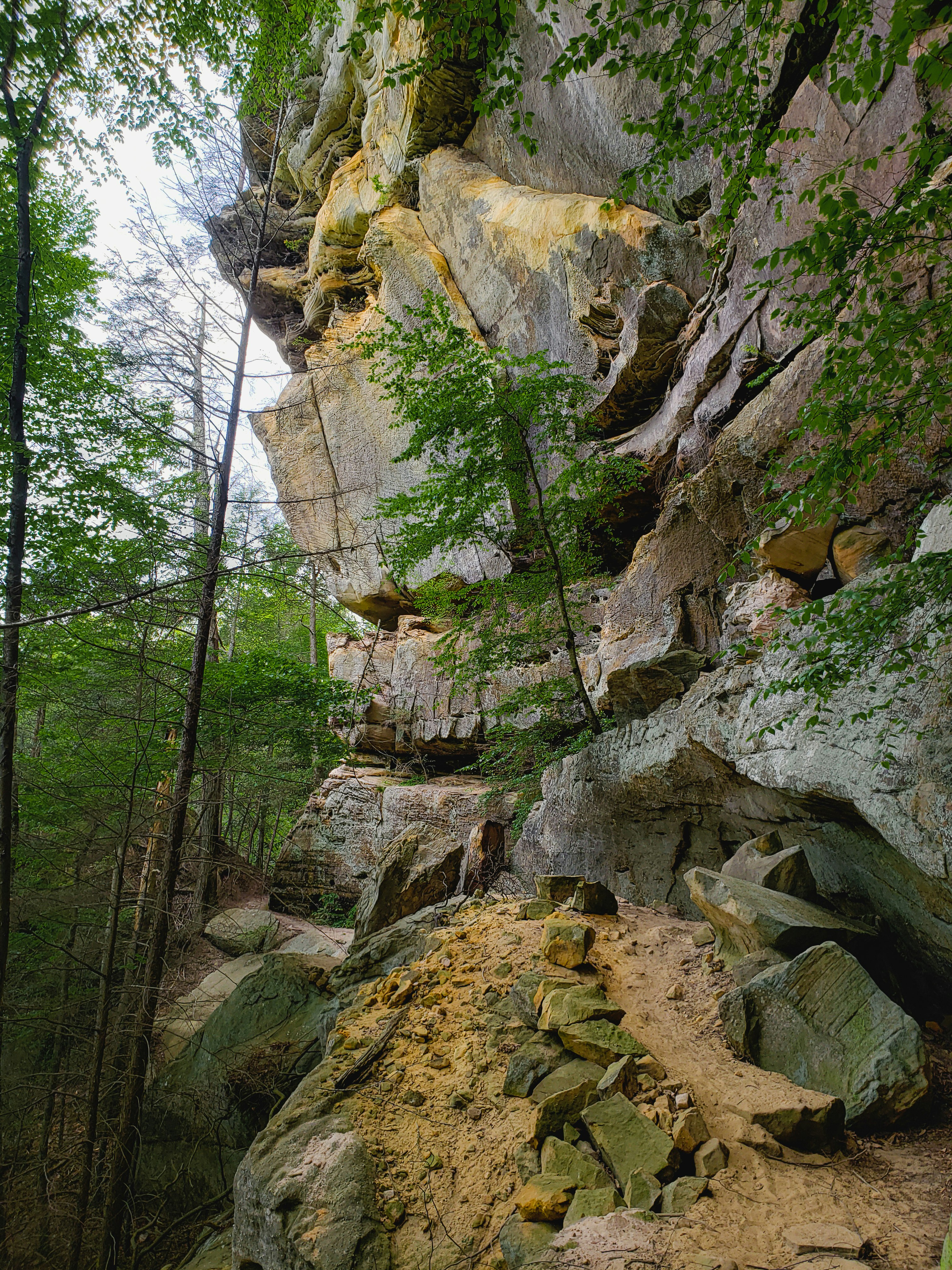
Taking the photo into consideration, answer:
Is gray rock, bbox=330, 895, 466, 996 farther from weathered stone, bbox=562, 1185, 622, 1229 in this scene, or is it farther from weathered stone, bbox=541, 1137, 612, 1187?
weathered stone, bbox=562, 1185, 622, 1229

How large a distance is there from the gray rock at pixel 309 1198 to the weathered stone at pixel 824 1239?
1.78 meters

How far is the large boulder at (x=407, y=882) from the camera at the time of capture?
684 centimetres

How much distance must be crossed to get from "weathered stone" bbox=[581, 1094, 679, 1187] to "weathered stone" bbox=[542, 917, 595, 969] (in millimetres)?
1373

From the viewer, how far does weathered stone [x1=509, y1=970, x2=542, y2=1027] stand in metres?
3.74

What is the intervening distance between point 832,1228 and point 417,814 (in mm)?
10155

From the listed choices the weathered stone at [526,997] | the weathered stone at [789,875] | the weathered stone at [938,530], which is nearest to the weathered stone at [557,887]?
the weathered stone at [526,997]

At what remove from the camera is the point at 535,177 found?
1234 centimetres

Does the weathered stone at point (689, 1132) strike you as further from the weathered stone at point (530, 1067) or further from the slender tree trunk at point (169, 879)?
the slender tree trunk at point (169, 879)

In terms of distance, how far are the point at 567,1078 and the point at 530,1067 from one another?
0.24m

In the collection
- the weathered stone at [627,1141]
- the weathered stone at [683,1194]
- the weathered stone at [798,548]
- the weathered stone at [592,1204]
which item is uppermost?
the weathered stone at [798,548]

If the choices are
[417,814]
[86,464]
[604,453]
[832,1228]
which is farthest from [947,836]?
[417,814]

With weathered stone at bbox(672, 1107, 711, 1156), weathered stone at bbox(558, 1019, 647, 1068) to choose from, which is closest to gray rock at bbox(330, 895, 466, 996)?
weathered stone at bbox(558, 1019, 647, 1068)

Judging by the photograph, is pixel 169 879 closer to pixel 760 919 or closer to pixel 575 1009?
pixel 575 1009

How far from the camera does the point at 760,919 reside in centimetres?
341
